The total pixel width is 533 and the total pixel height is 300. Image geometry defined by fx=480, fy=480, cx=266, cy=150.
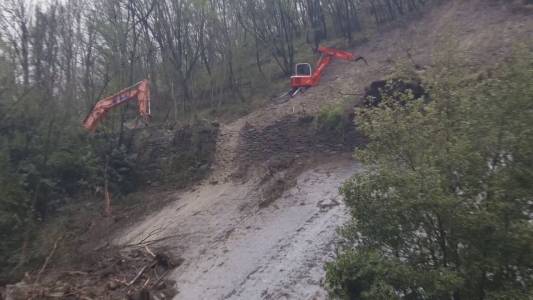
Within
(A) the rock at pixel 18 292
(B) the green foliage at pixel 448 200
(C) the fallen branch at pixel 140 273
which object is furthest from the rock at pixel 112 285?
(B) the green foliage at pixel 448 200

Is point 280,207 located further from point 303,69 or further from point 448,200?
point 303,69

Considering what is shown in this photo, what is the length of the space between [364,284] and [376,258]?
→ 454 millimetres

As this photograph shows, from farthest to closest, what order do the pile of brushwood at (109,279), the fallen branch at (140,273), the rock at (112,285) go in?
the fallen branch at (140,273) → the rock at (112,285) → the pile of brushwood at (109,279)

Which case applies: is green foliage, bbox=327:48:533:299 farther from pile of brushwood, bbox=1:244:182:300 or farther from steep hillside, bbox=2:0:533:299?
pile of brushwood, bbox=1:244:182:300

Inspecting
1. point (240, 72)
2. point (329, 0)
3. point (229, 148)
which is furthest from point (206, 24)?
point (229, 148)

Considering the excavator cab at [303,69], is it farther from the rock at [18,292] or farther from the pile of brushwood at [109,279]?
the rock at [18,292]

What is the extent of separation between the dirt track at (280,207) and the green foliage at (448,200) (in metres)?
3.23

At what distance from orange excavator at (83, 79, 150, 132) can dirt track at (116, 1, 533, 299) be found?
4.14 meters

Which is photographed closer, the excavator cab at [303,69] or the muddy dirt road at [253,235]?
the muddy dirt road at [253,235]

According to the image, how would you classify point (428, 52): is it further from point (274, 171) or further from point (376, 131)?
point (376, 131)

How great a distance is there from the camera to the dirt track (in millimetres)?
12641

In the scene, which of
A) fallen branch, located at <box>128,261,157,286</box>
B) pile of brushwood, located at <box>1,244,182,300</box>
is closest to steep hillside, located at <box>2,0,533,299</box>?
pile of brushwood, located at <box>1,244,182,300</box>

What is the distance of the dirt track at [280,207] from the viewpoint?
12.6m

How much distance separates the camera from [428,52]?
2389cm
